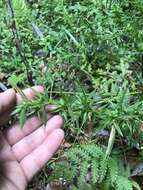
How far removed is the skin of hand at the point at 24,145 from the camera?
2.35 m

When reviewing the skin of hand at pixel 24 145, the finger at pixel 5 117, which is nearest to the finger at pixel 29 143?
the skin of hand at pixel 24 145

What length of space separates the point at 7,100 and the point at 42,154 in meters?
0.36

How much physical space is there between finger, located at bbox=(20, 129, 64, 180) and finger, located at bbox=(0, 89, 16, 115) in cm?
28

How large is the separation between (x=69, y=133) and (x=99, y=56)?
603mm

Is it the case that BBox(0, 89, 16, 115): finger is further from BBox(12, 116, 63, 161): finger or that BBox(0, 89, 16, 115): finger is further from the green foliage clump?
the green foliage clump

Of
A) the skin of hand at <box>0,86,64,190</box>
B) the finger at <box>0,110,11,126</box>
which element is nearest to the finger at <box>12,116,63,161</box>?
the skin of hand at <box>0,86,64,190</box>

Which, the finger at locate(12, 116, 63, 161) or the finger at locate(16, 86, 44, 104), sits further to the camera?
the finger at locate(12, 116, 63, 161)

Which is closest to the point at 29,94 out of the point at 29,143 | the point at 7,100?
the point at 7,100

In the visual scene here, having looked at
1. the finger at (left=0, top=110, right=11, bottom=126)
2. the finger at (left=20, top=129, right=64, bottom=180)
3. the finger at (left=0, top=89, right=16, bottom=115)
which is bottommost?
the finger at (left=20, top=129, right=64, bottom=180)

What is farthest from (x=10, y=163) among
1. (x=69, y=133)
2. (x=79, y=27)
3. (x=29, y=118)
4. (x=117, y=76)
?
(x=79, y=27)

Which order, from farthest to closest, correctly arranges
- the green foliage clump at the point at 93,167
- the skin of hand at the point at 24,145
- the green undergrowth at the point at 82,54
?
1. the green undergrowth at the point at 82,54
2. the skin of hand at the point at 24,145
3. the green foliage clump at the point at 93,167

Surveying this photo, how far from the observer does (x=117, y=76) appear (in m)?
2.98

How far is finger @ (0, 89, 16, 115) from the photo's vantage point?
90.5 inches

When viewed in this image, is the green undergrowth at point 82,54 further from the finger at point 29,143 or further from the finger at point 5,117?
the finger at point 5,117
